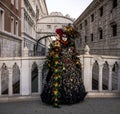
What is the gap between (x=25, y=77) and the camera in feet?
21.5

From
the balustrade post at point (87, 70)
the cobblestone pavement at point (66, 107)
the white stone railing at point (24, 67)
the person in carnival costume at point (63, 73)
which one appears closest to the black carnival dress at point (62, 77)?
the person in carnival costume at point (63, 73)

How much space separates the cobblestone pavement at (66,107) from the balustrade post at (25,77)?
41cm

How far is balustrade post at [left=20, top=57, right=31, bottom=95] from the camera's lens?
6.49 metres

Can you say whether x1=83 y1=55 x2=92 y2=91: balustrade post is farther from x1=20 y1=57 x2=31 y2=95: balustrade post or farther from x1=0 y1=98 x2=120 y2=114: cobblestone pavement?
x1=20 y1=57 x2=31 y2=95: balustrade post

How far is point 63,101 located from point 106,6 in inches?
489

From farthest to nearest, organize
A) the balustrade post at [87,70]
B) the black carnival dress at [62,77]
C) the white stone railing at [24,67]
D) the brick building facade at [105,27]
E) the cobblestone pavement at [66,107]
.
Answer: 1. the brick building facade at [105,27]
2. the balustrade post at [87,70]
3. the white stone railing at [24,67]
4. the black carnival dress at [62,77]
5. the cobblestone pavement at [66,107]

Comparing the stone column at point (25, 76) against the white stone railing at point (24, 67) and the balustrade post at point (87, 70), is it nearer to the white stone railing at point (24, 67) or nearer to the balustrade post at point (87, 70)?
the white stone railing at point (24, 67)

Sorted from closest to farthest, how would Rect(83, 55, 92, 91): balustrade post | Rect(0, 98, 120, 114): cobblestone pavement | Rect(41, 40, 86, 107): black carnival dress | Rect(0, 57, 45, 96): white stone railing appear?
Rect(0, 98, 120, 114): cobblestone pavement → Rect(41, 40, 86, 107): black carnival dress → Rect(0, 57, 45, 96): white stone railing → Rect(83, 55, 92, 91): balustrade post

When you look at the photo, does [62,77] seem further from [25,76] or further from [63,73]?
[25,76]

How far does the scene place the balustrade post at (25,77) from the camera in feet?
21.3

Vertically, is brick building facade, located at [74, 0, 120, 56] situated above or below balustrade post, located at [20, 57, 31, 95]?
above

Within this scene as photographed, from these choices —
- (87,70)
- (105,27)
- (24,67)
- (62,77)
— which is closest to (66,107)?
(62,77)

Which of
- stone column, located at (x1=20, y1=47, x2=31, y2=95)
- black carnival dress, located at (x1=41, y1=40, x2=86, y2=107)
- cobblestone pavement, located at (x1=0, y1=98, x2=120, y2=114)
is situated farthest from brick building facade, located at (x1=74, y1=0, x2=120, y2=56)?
stone column, located at (x1=20, y1=47, x2=31, y2=95)

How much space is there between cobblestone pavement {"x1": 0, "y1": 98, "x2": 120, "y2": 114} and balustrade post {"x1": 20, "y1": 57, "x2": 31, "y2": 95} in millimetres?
406
